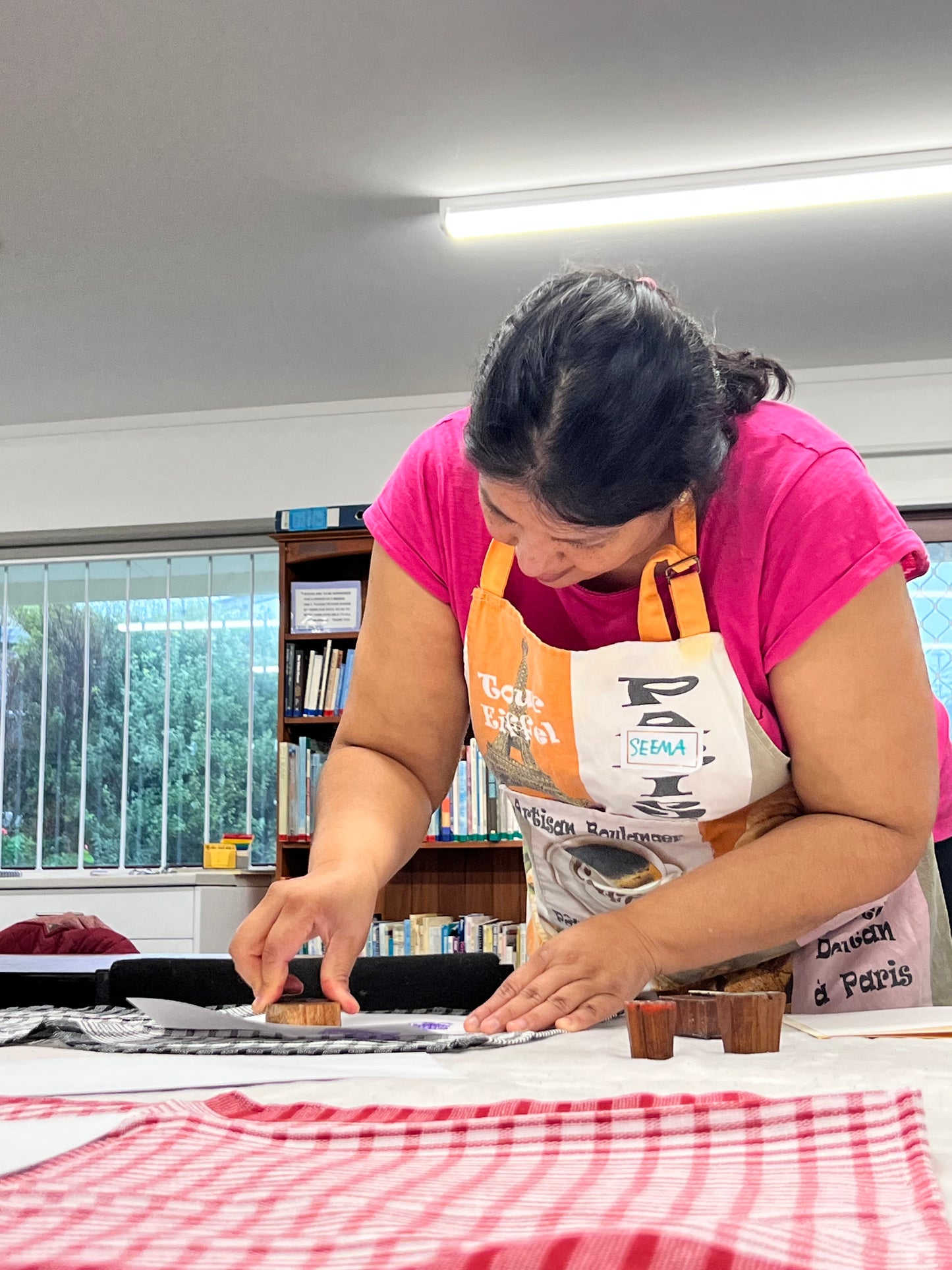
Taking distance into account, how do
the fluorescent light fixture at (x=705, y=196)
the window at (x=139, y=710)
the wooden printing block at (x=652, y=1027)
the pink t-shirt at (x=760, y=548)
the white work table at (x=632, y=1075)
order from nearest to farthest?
1. the white work table at (x=632, y=1075)
2. the wooden printing block at (x=652, y=1027)
3. the pink t-shirt at (x=760, y=548)
4. the fluorescent light fixture at (x=705, y=196)
5. the window at (x=139, y=710)

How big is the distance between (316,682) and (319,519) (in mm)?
598

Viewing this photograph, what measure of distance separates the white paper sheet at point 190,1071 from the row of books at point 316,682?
359 centimetres

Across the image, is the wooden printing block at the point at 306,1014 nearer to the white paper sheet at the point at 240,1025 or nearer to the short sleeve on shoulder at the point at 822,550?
the white paper sheet at the point at 240,1025

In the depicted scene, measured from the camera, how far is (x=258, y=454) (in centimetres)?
512

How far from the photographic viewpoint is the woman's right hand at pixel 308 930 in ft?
3.14

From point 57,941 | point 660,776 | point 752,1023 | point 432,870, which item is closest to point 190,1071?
point 752,1023

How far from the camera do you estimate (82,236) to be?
374 centimetres

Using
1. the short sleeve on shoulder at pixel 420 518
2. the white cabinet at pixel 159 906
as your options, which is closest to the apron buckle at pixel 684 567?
the short sleeve on shoulder at pixel 420 518

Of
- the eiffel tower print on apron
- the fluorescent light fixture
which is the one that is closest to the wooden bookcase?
the fluorescent light fixture

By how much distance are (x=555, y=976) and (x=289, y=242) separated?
128 inches

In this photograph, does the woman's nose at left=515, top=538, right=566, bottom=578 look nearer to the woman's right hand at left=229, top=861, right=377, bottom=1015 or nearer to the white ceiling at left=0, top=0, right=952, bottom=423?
the woman's right hand at left=229, top=861, right=377, bottom=1015

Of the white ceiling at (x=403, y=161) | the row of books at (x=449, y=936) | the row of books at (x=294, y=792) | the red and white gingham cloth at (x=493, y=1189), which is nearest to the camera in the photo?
the red and white gingham cloth at (x=493, y=1189)

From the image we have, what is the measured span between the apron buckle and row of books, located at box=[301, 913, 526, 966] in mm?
3216

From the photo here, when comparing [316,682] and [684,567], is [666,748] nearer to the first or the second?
[684,567]
